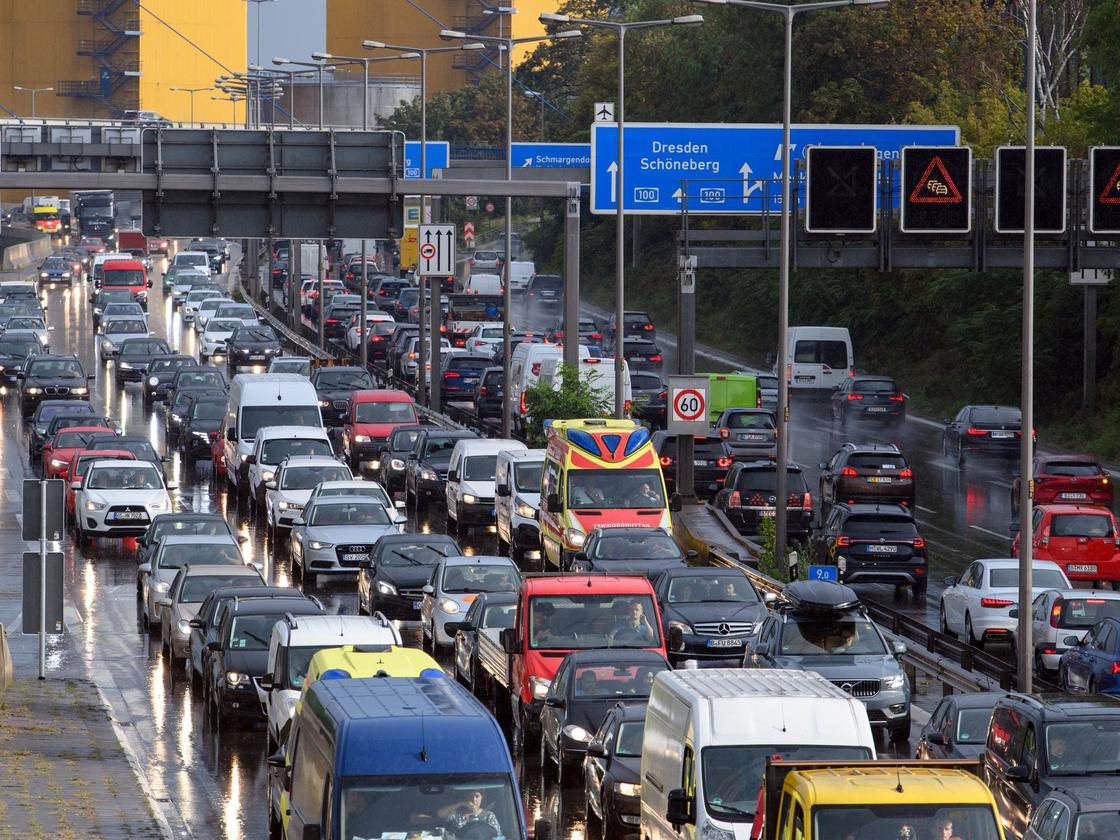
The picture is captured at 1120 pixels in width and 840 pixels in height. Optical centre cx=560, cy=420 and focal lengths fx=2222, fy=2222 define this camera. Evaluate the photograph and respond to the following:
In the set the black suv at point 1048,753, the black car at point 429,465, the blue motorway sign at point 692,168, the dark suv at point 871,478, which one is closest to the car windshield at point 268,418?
the black car at point 429,465

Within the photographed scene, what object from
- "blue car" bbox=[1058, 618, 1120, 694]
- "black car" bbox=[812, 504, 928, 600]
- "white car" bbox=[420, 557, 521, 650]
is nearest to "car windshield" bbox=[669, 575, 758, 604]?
"white car" bbox=[420, 557, 521, 650]

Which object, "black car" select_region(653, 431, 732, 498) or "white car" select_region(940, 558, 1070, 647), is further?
"black car" select_region(653, 431, 732, 498)

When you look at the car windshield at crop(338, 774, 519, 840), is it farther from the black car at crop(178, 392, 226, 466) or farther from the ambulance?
the black car at crop(178, 392, 226, 466)

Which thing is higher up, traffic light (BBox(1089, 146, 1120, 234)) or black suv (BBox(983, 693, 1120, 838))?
traffic light (BBox(1089, 146, 1120, 234))

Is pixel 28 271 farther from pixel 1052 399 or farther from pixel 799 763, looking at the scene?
pixel 799 763

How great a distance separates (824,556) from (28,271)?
105993 millimetres

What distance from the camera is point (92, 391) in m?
67.9

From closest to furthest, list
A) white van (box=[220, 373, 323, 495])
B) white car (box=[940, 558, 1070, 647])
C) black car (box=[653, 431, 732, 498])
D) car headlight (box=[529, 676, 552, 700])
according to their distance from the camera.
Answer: car headlight (box=[529, 676, 552, 700])
white car (box=[940, 558, 1070, 647])
black car (box=[653, 431, 732, 498])
white van (box=[220, 373, 323, 495])

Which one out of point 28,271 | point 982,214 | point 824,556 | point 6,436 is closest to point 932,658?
point 824,556

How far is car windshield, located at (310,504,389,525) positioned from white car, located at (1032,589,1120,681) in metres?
12.4

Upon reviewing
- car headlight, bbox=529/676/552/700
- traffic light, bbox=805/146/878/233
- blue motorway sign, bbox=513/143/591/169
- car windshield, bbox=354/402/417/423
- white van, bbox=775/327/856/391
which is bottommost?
car headlight, bbox=529/676/552/700

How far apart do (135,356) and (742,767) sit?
56.3m

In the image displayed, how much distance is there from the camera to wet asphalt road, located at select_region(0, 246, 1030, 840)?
20984 millimetres

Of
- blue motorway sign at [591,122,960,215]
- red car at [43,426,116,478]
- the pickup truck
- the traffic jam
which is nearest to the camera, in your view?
the traffic jam
